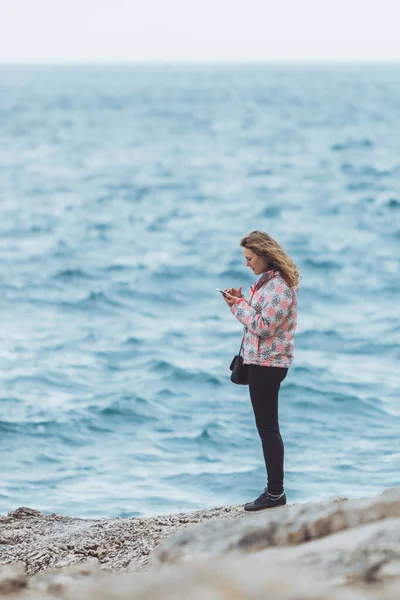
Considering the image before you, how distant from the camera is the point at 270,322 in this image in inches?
282

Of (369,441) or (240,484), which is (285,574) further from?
(369,441)

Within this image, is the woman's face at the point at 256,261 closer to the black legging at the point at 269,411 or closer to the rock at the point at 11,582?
the black legging at the point at 269,411

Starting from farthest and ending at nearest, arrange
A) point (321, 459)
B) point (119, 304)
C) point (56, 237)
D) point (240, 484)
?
1. point (56, 237)
2. point (119, 304)
3. point (321, 459)
4. point (240, 484)

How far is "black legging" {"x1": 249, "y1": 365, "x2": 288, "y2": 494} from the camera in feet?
23.8

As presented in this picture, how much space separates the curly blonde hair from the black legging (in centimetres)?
63

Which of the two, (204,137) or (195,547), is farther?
(204,137)

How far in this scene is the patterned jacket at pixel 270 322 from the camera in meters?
7.17

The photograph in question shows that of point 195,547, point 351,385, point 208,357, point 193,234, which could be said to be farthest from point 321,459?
point 193,234

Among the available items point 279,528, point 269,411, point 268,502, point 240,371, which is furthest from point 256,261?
point 279,528

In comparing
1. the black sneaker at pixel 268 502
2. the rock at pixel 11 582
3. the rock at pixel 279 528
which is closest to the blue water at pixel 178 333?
the black sneaker at pixel 268 502

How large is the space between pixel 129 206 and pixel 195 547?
32771 mm

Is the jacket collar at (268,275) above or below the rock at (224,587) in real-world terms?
above

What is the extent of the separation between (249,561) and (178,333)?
49.2 ft

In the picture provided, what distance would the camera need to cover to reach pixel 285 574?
4.12 m
